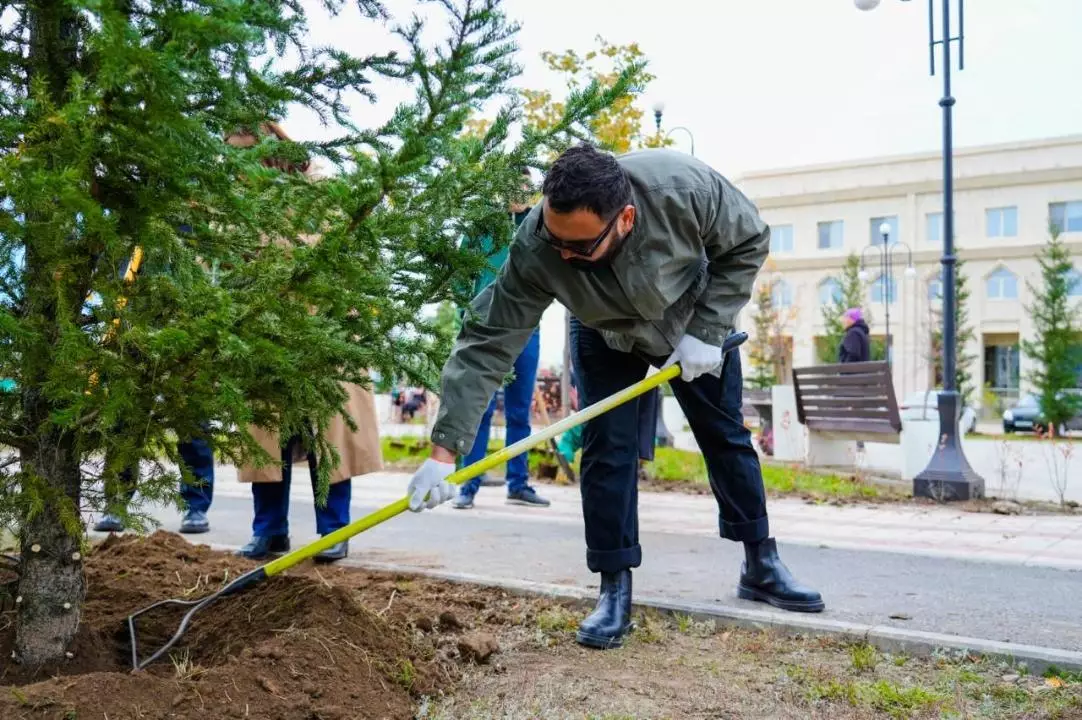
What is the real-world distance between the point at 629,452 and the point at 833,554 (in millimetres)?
1936

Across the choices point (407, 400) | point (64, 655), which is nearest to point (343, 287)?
point (64, 655)

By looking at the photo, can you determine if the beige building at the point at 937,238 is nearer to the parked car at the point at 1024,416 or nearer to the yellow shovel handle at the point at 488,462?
the parked car at the point at 1024,416

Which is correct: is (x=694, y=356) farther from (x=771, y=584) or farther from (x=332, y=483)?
(x=332, y=483)

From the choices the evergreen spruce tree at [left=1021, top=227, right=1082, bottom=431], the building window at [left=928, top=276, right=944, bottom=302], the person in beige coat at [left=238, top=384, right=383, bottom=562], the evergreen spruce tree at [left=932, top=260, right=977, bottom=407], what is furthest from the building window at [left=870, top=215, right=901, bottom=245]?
the person in beige coat at [left=238, top=384, right=383, bottom=562]

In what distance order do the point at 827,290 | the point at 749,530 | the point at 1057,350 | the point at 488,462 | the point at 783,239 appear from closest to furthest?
the point at 488,462 < the point at 749,530 < the point at 1057,350 < the point at 827,290 < the point at 783,239

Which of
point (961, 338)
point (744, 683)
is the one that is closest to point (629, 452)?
point (744, 683)

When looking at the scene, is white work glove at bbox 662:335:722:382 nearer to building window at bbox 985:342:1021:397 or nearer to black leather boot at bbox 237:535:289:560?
black leather boot at bbox 237:535:289:560

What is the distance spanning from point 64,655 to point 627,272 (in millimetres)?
1884

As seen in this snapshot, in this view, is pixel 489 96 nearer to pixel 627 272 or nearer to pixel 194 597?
pixel 627 272

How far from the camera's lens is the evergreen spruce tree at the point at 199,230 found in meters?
2.01

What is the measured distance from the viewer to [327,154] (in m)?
2.70

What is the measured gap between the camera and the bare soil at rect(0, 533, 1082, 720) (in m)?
2.28

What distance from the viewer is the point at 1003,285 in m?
41.0

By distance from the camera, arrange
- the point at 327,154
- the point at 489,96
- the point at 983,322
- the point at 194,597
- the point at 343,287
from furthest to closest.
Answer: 1. the point at 983,322
2. the point at 194,597
3. the point at 327,154
4. the point at 489,96
5. the point at 343,287
